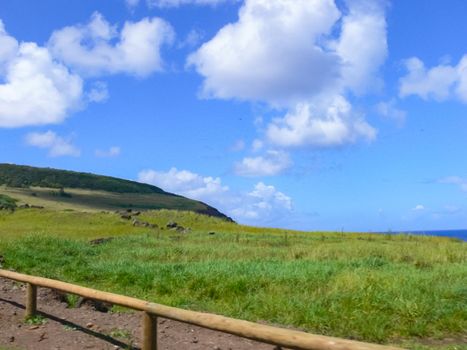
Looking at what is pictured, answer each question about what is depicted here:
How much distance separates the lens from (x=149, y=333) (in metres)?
7.01

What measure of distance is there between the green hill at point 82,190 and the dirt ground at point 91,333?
264 feet

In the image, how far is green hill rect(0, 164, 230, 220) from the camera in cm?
9912

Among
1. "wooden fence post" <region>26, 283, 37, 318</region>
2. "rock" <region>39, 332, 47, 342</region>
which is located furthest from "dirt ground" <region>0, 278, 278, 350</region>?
"wooden fence post" <region>26, 283, 37, 318</region>

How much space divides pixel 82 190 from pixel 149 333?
12272cm

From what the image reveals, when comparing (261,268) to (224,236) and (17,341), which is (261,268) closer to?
(17,341)

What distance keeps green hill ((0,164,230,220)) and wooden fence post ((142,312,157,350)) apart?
276 feet

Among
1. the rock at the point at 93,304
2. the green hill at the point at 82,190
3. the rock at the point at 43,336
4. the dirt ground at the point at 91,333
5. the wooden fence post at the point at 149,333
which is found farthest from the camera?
the green hill at the point at 82,190

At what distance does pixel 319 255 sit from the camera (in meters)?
22.4

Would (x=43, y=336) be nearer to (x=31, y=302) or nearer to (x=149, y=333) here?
(x=31, y=302)

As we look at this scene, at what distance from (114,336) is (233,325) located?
10.6 ft

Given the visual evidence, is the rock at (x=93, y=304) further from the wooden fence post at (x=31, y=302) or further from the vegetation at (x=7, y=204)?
the vegetation at (x=7, y=204)

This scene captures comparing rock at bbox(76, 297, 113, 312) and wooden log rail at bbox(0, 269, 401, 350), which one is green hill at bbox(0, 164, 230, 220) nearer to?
rock at bbox(76, 297, 113, 312)

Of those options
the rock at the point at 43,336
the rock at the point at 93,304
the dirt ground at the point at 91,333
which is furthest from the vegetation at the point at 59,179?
the rock at the point at 43,336

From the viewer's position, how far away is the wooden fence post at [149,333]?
700 cm
